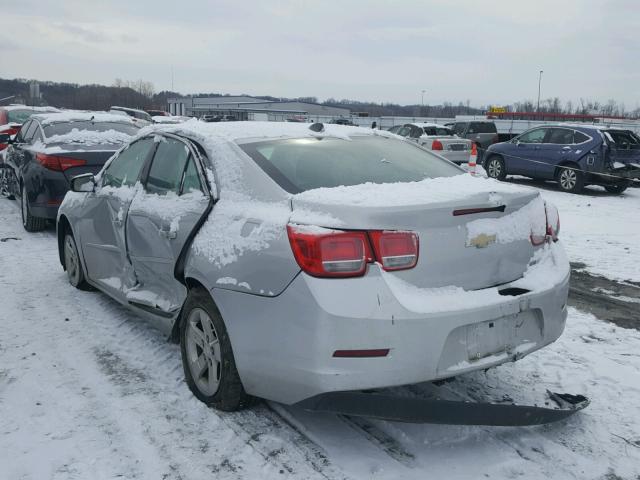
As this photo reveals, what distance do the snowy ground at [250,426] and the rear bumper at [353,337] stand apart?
0.40 meters

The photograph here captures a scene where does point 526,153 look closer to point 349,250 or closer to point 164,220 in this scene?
point 164,220

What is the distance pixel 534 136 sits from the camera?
15.1 meters

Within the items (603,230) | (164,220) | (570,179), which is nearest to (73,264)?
(164,220)

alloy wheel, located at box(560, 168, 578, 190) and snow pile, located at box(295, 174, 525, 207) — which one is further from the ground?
snow pile, located at box(295, 174, 525, 207)

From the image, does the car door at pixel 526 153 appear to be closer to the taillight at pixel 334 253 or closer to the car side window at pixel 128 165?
the car side window at pixel 128 165

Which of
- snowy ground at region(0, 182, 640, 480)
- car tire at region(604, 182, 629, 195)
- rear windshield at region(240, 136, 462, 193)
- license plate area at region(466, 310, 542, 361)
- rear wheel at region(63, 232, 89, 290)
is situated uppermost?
rear windshield at region(240, 136, 462, 193)

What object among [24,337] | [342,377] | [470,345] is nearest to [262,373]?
[342,377]

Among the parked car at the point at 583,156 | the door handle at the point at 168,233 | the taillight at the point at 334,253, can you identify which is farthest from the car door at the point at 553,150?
the taillight at the point at 334,253

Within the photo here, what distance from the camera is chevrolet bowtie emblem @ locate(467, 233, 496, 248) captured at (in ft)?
9.60

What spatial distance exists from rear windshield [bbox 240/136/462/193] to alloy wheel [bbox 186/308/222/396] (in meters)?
0.93

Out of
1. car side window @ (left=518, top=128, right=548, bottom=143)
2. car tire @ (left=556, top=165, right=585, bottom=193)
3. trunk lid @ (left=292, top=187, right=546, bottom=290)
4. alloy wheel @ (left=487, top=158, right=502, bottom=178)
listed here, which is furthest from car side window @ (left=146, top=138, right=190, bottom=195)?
alloy wheel @ (left=487, top=158, right=502, bottom=178)

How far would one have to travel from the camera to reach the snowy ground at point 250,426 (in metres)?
2.84

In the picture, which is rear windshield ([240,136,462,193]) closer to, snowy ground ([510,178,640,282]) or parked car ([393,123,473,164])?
snowy ground ([510,178,640,282])

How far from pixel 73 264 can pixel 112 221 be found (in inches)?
57.3
